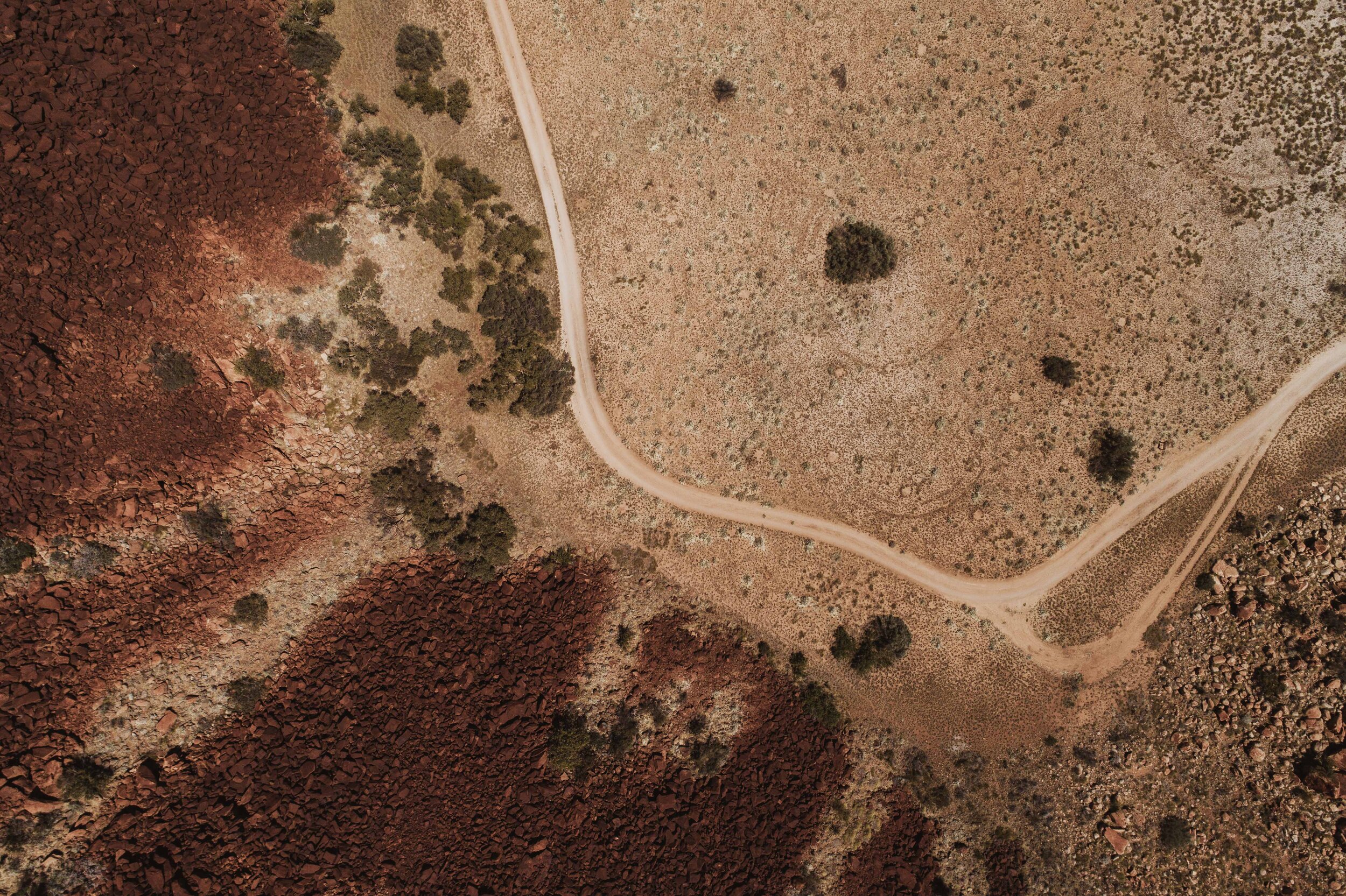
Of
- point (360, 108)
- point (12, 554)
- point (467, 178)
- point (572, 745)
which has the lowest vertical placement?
point (572, 745)

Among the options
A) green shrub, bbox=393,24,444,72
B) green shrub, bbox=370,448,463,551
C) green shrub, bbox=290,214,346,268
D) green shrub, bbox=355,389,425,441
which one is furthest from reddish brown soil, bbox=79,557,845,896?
green shrub, bbox=393,24,444,72

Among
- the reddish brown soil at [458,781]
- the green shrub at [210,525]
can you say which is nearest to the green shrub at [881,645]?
the reddish brown soil at [458,781]

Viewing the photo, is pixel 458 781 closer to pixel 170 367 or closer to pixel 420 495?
pixel 420 495

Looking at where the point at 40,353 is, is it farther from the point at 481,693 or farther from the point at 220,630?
the point at 481,693

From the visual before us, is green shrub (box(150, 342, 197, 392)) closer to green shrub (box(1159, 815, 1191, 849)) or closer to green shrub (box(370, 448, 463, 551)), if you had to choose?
green shrub (box(370, 448, 463, 551))

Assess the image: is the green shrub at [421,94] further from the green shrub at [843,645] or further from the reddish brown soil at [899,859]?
the reddish brown soil at [899,859]

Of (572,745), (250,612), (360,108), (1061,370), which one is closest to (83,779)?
(250,612)

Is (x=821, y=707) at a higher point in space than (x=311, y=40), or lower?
lower
